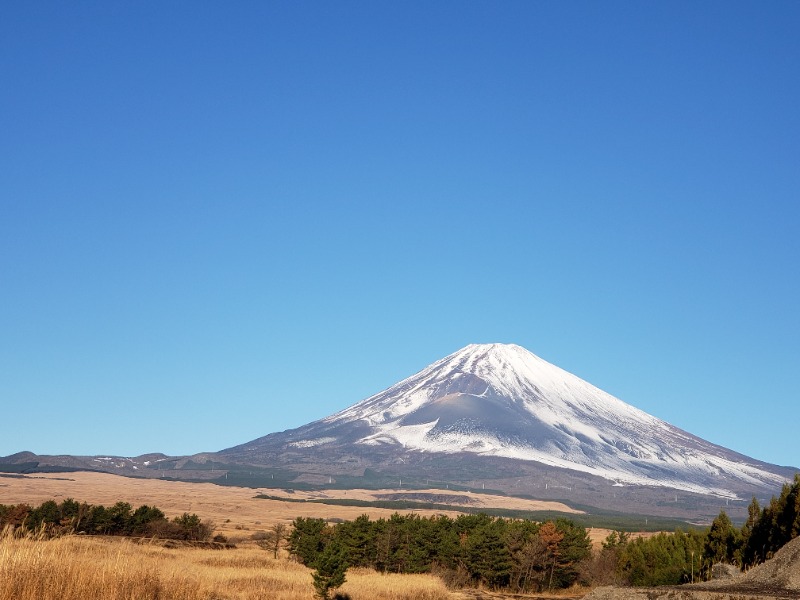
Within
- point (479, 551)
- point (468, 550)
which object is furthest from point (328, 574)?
point (468, 550)

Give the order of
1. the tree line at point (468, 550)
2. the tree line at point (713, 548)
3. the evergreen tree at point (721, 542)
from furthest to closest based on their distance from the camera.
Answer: the tree line at point (468, 550)
the evergreen tree at point (721, 542)
the tree line at point (713, 548)

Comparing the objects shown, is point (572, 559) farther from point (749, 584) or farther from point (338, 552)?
point (749, 584)

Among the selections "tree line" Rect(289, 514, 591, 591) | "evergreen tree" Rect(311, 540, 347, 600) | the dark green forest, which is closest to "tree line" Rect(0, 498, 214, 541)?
the dark green forest

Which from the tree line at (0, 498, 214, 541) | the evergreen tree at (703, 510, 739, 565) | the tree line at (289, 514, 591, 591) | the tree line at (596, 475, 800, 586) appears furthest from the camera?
the tree line at (0, 498, 214, 541)

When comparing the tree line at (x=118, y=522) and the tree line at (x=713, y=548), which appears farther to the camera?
the tree line at (x=118, y=522)

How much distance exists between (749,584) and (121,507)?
7437cm

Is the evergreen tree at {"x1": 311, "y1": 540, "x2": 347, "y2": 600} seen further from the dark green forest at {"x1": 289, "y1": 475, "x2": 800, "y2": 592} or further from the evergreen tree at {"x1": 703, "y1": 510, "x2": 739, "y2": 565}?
the dark green forest at {"x1": 289, "y1": 475, "x2": 800, "y2": 592}

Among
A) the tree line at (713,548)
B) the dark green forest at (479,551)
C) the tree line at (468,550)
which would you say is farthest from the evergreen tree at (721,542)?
the tree line at (468,550)

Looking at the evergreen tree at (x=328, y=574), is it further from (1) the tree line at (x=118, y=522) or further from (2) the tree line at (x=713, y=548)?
(1) the tree line at (x=118, y=522)

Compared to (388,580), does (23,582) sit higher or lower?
higher

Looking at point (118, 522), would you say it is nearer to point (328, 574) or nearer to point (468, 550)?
point (468, 550)

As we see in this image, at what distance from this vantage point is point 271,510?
188 meters

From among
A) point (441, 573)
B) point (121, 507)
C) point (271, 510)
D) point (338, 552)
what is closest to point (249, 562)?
point (441, 573)

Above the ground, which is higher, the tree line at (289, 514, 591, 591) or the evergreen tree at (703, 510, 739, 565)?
the evergreen tree at (703, 510, 739, 565)
